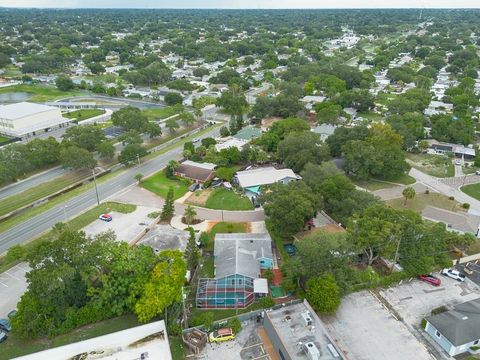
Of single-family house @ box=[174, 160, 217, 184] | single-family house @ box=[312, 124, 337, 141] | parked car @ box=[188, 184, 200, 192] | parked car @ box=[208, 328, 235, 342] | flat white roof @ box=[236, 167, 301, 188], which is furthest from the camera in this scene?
single-family house @ box=[312, 124, 337, 141]

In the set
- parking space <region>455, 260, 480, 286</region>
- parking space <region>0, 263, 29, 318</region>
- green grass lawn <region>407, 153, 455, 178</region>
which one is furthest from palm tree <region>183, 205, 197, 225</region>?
green grass lawn <region>407, 153, 455, 178</region>

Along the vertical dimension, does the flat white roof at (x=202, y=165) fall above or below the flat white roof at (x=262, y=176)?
below

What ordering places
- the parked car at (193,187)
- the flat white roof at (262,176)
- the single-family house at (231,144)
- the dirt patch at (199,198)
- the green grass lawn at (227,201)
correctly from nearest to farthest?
the green grass lawn at (227,201)
the dirt patch at (199,198)
the flat white roof at (262,176)
the parked car at (193,187)
the single-family house at (231,144)

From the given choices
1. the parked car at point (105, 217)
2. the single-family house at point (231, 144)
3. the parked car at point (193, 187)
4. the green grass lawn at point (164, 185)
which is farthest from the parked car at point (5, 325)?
the single-family house at point (231, 144)

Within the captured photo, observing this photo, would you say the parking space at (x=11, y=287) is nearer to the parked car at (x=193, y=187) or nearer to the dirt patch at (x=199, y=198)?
the dirt patch at (x=199, y=198)

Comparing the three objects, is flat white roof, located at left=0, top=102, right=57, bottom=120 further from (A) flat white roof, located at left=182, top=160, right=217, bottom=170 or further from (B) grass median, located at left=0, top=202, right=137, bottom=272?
(A) flat white roof, located at left=182, top=160, right=217, bottom=170

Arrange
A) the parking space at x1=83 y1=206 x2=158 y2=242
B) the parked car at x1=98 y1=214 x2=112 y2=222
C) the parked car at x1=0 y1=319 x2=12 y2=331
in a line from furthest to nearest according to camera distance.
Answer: the parked car at x1=98 y1=214 x2=112 y2=222 < the parking space at x1=83 y1=206 x2=158 y2=242 < the parked car at x1=0 y1=319 x2=12 y2=331

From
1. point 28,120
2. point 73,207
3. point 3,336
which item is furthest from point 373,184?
point 28,120
